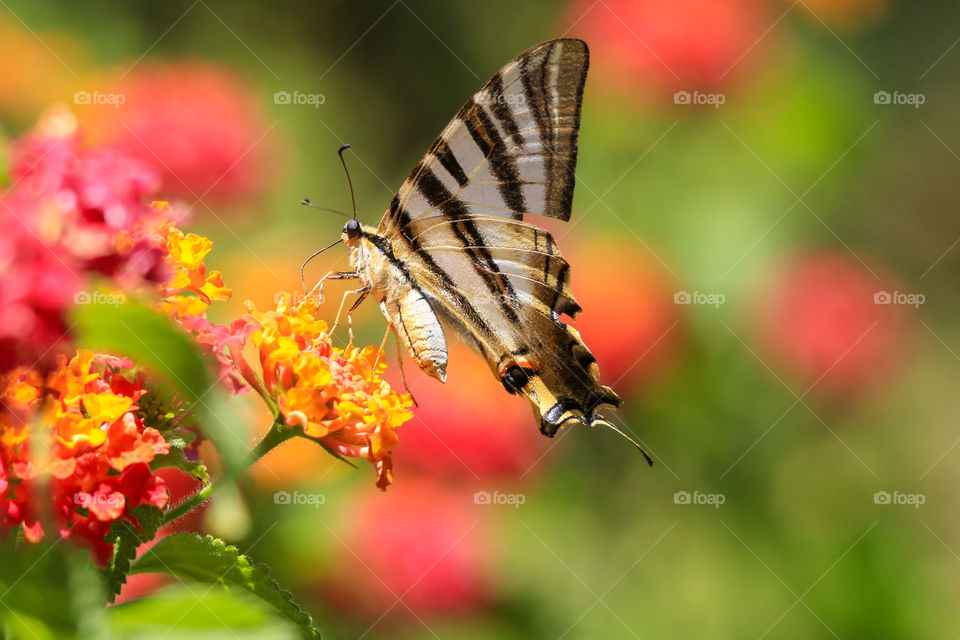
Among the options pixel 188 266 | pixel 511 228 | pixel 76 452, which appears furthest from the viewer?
pixel 511 228

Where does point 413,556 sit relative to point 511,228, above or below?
below

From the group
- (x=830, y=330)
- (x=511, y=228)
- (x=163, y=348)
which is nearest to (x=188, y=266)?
(x=163, y=348)

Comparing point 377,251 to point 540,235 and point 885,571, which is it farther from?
point 885,571

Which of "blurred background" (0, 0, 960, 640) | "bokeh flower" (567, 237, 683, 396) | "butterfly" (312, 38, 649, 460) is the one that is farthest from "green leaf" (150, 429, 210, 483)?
"bokeh flower" (567, 237, 683, 396)

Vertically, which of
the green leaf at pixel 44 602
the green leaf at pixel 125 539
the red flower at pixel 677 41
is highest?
the red flower at pixel 677 41

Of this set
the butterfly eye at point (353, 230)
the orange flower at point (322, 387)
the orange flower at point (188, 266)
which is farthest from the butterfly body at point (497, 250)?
the orange flower at point (188, 266)

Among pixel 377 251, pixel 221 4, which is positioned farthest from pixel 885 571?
pixel 221 4

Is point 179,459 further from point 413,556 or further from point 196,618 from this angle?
point 413,556

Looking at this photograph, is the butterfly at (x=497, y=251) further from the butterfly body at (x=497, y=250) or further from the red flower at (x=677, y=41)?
the red flower at (x=677, y=41)
